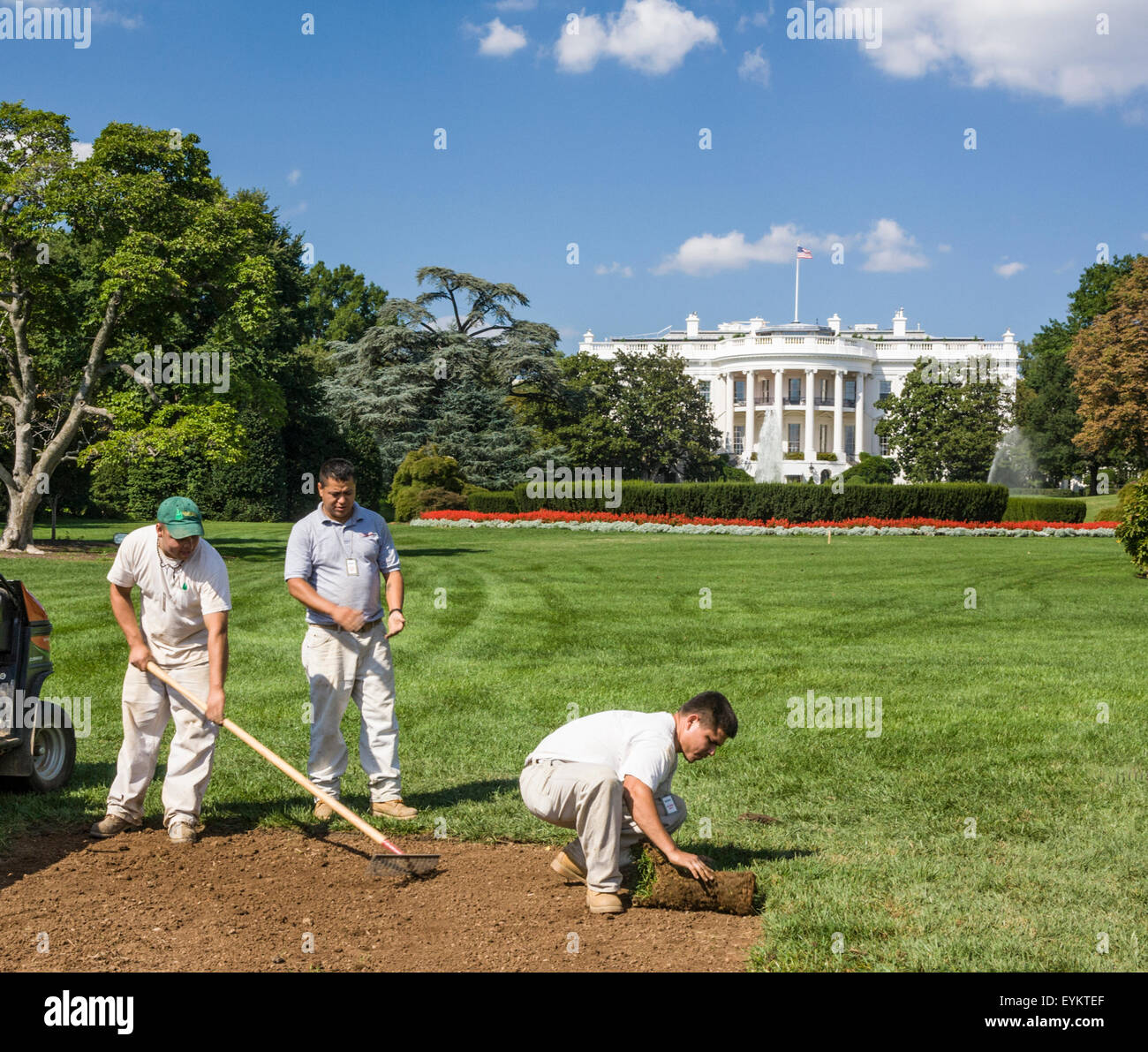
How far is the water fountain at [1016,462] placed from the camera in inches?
2411

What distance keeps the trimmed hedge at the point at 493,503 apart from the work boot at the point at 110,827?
109ft

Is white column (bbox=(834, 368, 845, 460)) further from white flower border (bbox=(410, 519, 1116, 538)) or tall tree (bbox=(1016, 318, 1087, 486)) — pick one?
white flower border (bbox=(410, 519, 1116, 538))

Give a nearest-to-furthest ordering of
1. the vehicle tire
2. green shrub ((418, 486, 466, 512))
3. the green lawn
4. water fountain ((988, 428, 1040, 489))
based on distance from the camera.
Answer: the green lawn
the vehicle tire
green shrub ((418, 486, 466, 512))
water fountain ((988, 428, 1040, 489))

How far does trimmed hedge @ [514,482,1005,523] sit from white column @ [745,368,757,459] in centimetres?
4681

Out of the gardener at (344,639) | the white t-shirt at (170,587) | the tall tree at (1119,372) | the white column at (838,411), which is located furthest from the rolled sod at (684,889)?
the white column at (838,411)

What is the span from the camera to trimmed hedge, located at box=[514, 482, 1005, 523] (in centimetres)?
3597

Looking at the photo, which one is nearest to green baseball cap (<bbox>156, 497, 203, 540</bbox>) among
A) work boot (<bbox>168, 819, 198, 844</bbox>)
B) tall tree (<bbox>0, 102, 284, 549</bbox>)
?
work boot (<bbox>168, 819, 198, 844</bbox>)

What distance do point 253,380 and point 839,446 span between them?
66.1 meters

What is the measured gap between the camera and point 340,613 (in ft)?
21.0

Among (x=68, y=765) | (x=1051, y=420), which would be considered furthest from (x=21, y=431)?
(x=1051, y=420)

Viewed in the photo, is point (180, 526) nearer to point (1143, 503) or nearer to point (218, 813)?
point (218, 813)

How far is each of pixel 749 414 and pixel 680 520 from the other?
168 feet

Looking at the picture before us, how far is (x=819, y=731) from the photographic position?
28.9ft

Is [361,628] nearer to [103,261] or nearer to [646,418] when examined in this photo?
[103,261]
